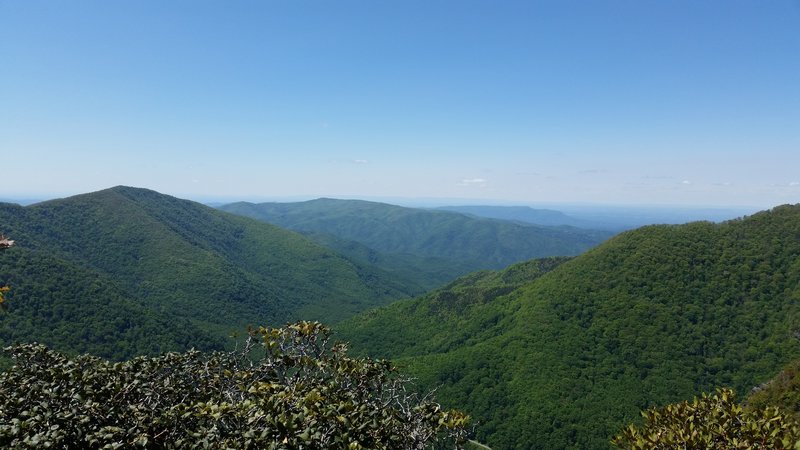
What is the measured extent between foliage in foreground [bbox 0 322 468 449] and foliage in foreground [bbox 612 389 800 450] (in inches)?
234

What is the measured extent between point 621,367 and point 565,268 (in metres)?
40.8

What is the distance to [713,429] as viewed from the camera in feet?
38.9

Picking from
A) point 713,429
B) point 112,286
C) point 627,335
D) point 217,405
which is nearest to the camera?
point 217,405

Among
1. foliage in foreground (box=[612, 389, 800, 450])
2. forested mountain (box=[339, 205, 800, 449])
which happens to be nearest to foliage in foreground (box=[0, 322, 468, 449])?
foliage in foreground (box=[612, 389, 800, 450])

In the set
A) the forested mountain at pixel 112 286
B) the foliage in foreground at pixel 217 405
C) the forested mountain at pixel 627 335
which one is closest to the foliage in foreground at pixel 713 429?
the foliage in foreground at pixel 217 405

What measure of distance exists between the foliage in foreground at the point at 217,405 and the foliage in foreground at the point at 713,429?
5.94 m

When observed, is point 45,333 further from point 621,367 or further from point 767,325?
point 767,325

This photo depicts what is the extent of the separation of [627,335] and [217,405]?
102302 millimetres

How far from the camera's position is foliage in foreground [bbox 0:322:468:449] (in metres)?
9.41

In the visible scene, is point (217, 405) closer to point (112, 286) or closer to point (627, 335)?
point (627, 335)

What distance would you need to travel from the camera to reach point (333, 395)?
1247 cm

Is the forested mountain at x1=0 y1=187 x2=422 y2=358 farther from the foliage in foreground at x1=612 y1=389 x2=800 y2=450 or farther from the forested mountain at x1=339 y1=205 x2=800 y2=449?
the foliage in foreground at x1=612 y1=389 x2=800 y2=450

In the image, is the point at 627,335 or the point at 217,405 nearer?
the point at 217,405

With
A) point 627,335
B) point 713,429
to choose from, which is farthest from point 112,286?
point 713,429
